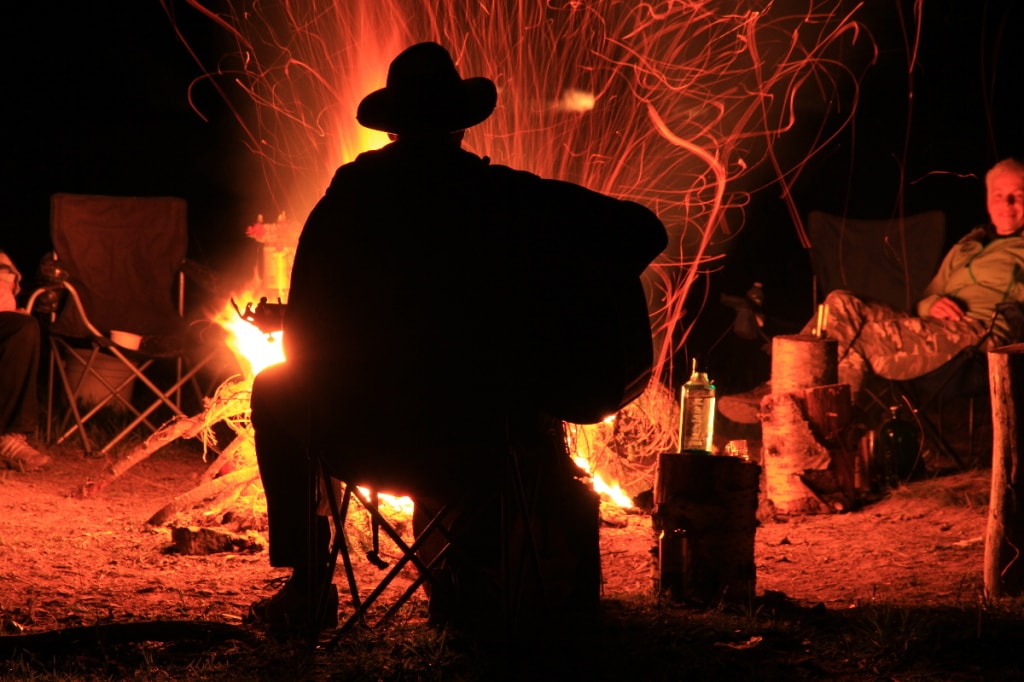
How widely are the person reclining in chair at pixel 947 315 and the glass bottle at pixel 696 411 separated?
1565 mm

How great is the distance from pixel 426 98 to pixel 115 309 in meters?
4.31

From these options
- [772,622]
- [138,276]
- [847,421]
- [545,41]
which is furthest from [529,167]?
[772,622]

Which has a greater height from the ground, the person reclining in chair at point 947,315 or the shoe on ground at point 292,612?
the person reclining in chair at point 947,315

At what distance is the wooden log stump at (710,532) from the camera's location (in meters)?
3.31

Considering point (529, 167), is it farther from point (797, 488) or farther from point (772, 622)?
point (772, 622)

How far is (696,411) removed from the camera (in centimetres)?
407

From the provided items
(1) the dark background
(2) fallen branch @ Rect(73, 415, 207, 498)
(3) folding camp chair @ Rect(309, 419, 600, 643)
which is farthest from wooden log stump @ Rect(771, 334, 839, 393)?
(1) the dark background

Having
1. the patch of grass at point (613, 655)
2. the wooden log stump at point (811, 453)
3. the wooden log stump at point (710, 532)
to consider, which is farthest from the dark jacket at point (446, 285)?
the wooden log stump at point (811, 453)

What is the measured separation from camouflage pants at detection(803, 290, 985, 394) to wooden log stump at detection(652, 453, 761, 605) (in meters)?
2.24

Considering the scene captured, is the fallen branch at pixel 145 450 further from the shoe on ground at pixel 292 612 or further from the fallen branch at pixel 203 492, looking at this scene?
the shoe on ground at pixel 292 612

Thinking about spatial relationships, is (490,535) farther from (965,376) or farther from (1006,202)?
(1006,202)

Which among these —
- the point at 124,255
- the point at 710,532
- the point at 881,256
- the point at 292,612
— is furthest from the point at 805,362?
the point at 124,255

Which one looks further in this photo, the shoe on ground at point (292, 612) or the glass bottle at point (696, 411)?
the glass bottle at point (696, 411)

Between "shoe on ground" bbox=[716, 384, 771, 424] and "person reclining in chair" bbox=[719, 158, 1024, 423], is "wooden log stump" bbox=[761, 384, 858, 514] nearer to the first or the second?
"person reclining in chair" bbox=[719, 158, 1024, 423]
